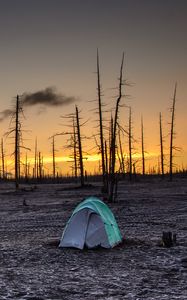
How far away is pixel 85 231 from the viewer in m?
14.1

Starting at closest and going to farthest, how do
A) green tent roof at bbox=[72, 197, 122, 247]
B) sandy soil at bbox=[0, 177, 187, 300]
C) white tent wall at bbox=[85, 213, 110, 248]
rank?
sandy soil at bbox=[0, 177, 187, 300]
white tent wall at bbox=[85, 213, 110, 248]
green tent roof at bbox=[72, 197, 122, 247]

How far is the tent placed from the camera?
14062 mm

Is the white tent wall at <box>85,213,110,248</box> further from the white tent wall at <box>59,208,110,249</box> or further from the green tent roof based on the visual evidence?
the green tent roof

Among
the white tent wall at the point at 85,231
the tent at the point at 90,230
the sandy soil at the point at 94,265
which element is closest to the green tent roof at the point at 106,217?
the tent at the point at 90,230

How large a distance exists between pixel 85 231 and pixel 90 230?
0.55ft

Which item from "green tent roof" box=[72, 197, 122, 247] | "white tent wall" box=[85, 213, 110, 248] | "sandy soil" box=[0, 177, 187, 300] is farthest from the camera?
"green tent roof" box=[72, 197, 122, 247]

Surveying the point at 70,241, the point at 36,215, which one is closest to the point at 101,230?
the point at 70,241

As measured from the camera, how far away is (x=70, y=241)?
1430cm

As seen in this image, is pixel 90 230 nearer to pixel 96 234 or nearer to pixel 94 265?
pixel 96 234

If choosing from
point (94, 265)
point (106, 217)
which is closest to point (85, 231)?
point (106, 217)

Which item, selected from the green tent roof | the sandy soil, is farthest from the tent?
the sandy soil

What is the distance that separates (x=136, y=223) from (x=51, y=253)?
6.97m

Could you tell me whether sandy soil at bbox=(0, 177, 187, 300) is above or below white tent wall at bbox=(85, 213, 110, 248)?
below

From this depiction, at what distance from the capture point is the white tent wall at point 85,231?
46.1ft
